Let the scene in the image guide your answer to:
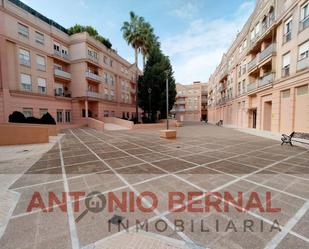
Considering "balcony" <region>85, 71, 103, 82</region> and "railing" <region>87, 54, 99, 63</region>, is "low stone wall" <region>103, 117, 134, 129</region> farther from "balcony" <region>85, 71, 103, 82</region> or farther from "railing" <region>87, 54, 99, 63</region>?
"railing" <region>87, 54, 99, 63</region>

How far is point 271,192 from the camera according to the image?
392 cm

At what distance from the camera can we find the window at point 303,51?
12148 mm

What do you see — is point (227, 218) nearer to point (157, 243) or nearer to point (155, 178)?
point (157, 243)

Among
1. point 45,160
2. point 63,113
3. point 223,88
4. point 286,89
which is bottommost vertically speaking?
point 45,160

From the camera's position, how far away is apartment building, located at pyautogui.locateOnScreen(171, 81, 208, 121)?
62969 mm

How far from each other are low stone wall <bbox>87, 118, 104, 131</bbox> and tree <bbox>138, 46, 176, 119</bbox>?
295 inches

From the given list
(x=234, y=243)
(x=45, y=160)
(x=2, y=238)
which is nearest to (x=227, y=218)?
(x=234, y=243)

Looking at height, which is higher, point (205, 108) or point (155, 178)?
point (205, 108)

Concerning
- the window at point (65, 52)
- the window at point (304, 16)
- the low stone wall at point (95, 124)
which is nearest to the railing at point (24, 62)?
the window at point (65, 52)

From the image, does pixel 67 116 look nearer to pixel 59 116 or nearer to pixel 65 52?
pixel 59 116

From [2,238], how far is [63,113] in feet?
82.1

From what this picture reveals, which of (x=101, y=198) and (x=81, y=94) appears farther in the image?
(x=81, y=94)

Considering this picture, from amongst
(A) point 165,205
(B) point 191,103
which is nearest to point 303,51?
(A) point 165,205

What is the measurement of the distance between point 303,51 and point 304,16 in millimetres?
2533
